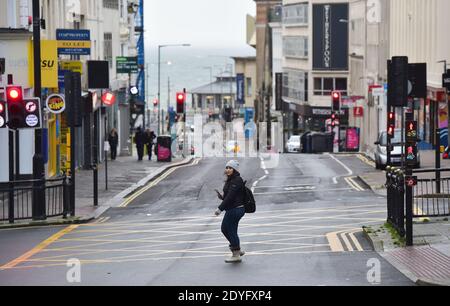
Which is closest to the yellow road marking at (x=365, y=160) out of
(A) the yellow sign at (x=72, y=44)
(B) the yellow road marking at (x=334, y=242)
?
(A) the yellow sign at (x=72, y=44)

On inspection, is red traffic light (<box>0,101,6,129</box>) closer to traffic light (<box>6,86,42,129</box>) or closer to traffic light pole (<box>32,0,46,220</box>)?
traffic light (<box>6,86,42,129</box>)

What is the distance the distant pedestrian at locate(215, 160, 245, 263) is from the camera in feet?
65.6

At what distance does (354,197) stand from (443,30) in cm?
2191

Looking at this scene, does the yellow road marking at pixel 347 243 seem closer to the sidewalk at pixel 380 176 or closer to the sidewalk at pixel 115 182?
the sidewalk at pixel 115 182

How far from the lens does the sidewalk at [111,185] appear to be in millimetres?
29230

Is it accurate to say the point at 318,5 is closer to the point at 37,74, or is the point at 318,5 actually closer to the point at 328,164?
the point at 328,164

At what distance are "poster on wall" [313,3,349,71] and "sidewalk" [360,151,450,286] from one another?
230ft

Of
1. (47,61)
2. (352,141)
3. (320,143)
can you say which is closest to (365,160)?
(320,143)

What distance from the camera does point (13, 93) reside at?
26.9 m

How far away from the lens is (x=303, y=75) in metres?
99.6

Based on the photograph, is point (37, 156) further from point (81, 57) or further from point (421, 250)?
point (81, 57)

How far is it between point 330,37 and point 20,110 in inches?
2770

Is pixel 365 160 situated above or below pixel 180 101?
below
